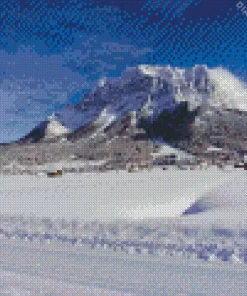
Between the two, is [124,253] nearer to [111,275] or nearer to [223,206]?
[111,275]

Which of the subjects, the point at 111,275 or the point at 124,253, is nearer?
the point at 111,275

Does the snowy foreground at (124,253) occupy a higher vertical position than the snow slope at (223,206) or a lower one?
lower

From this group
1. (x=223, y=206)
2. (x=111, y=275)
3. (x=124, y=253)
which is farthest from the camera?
(x=223, y=206)

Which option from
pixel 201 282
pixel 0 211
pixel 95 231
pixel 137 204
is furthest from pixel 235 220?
pixel 0 211

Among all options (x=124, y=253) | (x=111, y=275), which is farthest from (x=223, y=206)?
(x=111, y=275)

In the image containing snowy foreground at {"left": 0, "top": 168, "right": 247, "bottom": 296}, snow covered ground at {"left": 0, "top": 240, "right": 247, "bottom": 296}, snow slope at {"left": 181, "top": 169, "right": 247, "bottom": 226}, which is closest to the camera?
snow covered ground at {"left": 0, "top": 240, "right": 247, "bottom": 296}

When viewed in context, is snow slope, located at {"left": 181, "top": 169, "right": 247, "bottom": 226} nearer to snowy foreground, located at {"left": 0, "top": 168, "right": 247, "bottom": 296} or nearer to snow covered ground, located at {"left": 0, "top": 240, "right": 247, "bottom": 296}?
snowy foreground, located at {"left": 0, "top": 168, "right": 247, "bottom": 296}

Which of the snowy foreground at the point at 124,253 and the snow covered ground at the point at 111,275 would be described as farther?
the snowy foreground at the point at 124,253

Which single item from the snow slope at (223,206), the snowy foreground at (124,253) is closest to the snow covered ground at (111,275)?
the snowy foreground at (124,253)

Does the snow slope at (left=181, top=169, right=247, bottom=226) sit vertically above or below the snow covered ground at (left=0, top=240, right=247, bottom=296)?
above

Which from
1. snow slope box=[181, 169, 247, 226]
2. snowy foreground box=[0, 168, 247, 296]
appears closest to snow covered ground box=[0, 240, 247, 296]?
snowy foreground box=[0, 168, 247, 296]

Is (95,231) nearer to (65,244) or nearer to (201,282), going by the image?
(65,244)

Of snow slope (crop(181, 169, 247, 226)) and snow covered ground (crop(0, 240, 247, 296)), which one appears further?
snow slope (crop(181, 169, 247, 226))

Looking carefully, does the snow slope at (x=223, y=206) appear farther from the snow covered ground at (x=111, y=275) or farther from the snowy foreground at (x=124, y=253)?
the snow covered ground at (x=111, y=275)
